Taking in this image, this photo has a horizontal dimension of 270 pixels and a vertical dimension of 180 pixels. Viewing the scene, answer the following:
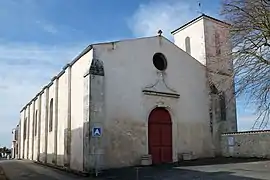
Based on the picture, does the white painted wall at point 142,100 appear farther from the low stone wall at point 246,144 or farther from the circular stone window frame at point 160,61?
the low stone wall at point 246,144

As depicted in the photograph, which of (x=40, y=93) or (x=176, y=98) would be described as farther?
(x=40, y=93)

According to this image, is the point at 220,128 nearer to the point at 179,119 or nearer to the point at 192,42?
the point at 179,119

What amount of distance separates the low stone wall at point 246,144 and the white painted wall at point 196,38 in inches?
240

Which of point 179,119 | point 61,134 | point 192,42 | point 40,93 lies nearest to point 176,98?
point 179,119

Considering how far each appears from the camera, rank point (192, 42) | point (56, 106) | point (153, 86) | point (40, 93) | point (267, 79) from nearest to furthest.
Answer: point (267, 79), point (153, 86), point (56, 106), point (192, 42), point (40, 93)

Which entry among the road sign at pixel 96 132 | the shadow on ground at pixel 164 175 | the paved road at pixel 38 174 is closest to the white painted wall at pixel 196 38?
the shadow on ground at pixel 164 175

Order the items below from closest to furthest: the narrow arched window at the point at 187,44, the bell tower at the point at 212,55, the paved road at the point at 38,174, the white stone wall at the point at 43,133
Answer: the paved road at the point at 38,174, the bell tower at the point at 212,55, the narrow arched window at the point at 187,44, the white stone wall at the point at 43,133

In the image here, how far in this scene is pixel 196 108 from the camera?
76.2 feet

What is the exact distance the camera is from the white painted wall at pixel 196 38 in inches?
1018

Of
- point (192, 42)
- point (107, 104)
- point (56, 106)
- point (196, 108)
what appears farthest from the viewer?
point (192, 42)

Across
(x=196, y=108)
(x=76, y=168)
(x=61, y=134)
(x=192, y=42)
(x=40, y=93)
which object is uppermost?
(x=192, y=42)

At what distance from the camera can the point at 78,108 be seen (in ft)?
65.6

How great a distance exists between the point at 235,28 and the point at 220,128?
1186cm

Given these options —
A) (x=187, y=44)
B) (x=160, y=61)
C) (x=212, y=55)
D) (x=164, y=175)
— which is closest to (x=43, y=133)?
(x=160, y=61)
